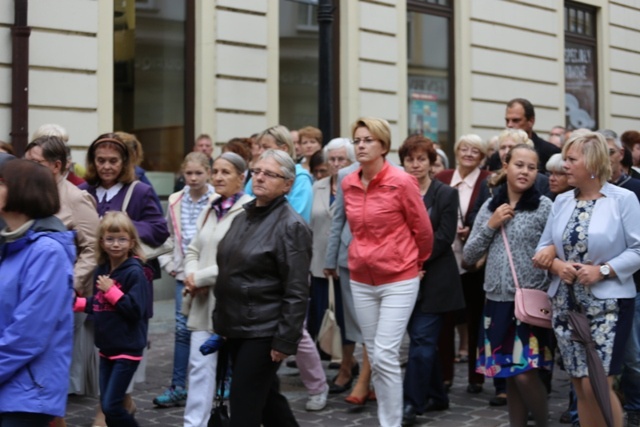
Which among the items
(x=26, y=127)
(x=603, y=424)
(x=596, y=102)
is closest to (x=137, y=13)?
(x=26, y=127)

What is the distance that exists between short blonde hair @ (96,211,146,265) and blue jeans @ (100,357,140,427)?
0.64 m

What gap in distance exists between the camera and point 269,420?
5.84 meters

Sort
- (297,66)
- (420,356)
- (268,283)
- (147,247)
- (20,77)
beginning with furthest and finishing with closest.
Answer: (297,66) < (20,77) < (420,356) < (147,247) < (268,283)

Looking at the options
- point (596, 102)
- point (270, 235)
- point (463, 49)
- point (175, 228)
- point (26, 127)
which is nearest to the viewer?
point (270, 235)

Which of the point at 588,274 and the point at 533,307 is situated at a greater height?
the point at 588,274

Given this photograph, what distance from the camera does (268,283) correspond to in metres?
5.56

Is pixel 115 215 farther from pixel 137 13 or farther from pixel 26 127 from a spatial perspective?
pixel 137 13

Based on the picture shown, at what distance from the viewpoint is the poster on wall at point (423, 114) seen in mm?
16625

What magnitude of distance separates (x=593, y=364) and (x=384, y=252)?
156 cm

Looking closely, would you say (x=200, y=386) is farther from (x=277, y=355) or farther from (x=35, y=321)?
(x=35, y=321)

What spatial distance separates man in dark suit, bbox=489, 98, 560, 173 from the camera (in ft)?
29.8

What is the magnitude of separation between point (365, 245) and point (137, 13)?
7068 mm

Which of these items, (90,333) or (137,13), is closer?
(90,333)

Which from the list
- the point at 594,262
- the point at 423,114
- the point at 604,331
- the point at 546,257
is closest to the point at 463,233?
the point at 546,257
